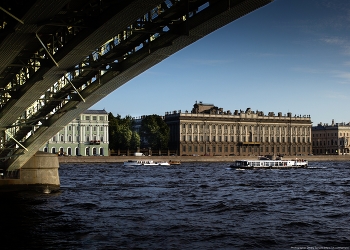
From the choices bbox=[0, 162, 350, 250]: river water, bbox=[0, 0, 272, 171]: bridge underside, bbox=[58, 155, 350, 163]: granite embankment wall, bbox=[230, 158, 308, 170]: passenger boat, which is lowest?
bbox=[0, 162, 350, 250]: river water

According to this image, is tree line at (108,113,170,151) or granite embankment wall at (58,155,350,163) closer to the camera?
granite embankment wall at (58,155,350,163)

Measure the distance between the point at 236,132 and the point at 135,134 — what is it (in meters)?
21.8

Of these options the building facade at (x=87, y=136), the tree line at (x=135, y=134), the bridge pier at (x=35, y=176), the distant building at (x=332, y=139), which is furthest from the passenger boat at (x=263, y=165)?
the distant building at (x=332, y=139)

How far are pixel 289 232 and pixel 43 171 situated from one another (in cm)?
1353

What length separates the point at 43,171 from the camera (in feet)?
84.5

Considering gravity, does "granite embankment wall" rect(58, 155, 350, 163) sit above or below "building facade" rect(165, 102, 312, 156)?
below

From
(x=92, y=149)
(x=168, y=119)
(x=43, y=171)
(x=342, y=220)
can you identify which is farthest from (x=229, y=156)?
(x=342, y=220)

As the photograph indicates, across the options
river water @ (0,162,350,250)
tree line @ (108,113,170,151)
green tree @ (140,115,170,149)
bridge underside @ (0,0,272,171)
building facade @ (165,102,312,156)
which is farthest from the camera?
building facade @ (165,102,312,156)

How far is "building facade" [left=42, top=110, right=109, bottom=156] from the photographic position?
284ft

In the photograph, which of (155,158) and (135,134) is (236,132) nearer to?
(135,134)

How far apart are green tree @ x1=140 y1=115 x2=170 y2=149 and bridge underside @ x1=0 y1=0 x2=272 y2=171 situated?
241 feet

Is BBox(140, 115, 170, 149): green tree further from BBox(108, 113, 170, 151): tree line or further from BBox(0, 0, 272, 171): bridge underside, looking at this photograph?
BBox(0, 0, 272, 171): bridge underside

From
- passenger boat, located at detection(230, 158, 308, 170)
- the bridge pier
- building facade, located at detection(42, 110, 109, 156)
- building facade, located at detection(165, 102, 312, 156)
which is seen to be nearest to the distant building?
building facade, located at detection(165, 102, 312, 156)

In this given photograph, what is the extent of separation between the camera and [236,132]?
4134 inches
